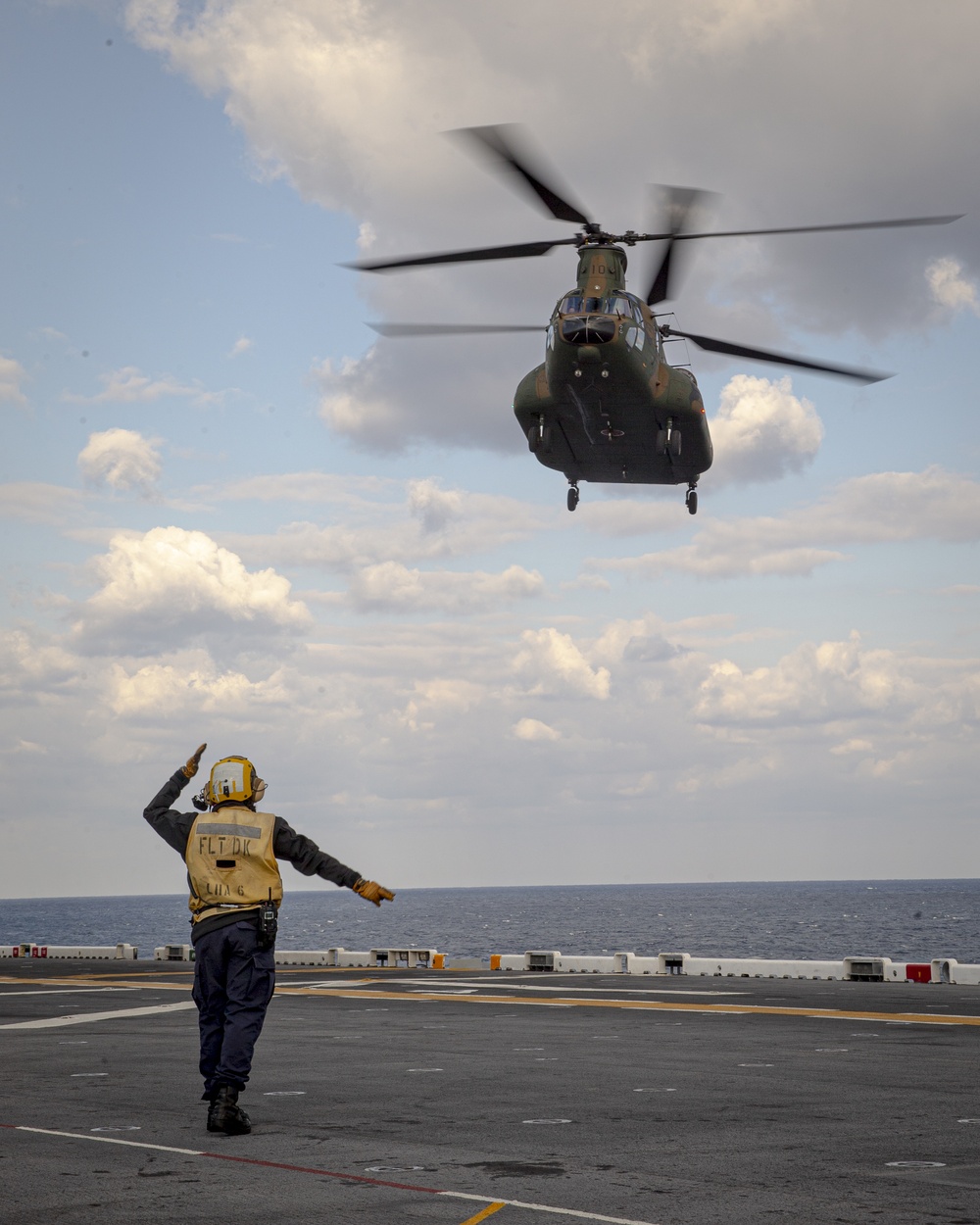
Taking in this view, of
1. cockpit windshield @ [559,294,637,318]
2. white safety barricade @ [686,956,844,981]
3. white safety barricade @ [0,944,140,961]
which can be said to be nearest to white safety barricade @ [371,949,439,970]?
white safety barricade @ [686,956,844,981]

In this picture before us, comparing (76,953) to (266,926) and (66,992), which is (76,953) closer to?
(66,992)

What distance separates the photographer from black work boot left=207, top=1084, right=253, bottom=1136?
8586 millimetres

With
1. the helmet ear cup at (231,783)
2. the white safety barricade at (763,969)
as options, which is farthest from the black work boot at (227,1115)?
the white safety barricade at (763,969)

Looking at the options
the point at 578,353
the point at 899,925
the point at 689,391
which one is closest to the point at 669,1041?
the point at 578,353

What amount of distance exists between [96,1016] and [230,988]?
34.9 ft

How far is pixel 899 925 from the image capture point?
529ft

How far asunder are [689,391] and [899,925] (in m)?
145

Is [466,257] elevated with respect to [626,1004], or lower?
elevated

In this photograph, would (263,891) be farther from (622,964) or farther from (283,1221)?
(622,964)

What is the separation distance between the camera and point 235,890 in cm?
935

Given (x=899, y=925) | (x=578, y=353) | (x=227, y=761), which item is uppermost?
(x=578, y=353)

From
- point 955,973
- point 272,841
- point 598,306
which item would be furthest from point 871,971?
point 272,841

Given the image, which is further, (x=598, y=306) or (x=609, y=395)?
(x=609, y=395)

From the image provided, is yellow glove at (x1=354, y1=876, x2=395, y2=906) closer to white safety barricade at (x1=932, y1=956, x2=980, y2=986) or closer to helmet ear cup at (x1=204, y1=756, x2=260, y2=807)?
helmet ear cup at (x1=204, y1=756, x2=260, y2=807)
